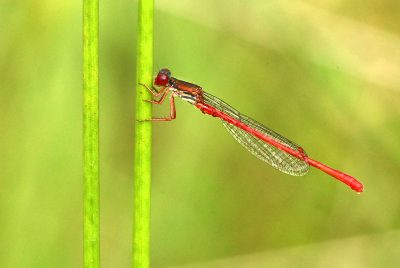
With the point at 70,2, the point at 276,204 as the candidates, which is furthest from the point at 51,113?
the point at 276,204

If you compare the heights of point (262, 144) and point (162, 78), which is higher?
point (162, 78)

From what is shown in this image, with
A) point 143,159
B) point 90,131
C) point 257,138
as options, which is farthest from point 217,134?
point 90,131

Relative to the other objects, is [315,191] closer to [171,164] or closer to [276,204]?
[276,204]


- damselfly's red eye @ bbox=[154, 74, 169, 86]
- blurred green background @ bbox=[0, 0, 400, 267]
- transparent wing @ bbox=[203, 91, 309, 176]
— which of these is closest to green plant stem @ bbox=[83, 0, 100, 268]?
damselfly's red eye @ bbox=[154, 74, 169, 86]

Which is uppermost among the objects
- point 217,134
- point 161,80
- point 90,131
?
point 161,80

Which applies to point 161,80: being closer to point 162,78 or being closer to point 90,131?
point 162,78

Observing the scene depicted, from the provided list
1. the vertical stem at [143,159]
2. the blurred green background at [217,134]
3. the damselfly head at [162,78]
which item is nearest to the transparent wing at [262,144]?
the blurred green background at [217,134]

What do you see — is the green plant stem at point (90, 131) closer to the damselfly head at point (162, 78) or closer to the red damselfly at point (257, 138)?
the damselfly head at point (162, 78)
